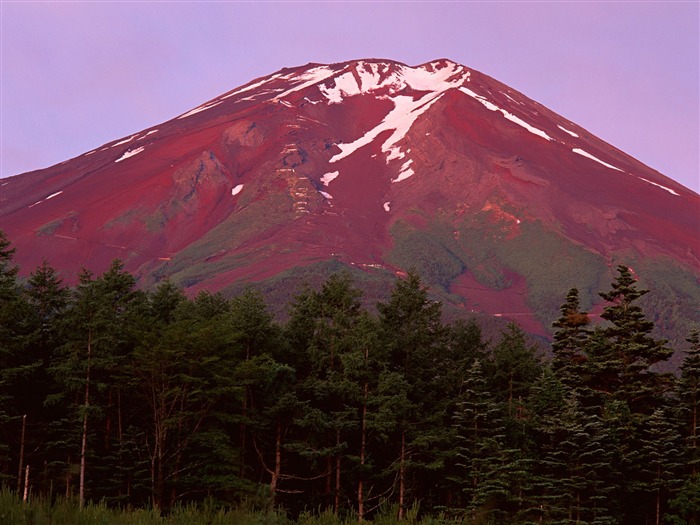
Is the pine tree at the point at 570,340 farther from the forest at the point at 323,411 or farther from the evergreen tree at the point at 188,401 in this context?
the evergreen tree at the point at 188,401

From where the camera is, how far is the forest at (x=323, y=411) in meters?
40.1

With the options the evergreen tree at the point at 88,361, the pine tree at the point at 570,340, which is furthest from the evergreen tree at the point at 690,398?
the evergreen tree at the point at 88,361

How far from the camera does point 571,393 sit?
46812mm

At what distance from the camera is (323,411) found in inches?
1815

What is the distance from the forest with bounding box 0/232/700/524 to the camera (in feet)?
132

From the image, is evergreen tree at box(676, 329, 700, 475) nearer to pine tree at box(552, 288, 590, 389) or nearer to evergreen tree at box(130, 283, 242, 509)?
pine tree at box(552, 288, 590, 389)

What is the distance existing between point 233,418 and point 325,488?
8.18 meters

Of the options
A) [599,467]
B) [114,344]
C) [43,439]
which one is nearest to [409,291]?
[599,467]

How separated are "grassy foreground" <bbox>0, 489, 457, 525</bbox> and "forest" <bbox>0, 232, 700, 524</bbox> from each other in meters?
28.9

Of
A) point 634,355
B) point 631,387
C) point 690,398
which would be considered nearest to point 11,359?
point 631,387

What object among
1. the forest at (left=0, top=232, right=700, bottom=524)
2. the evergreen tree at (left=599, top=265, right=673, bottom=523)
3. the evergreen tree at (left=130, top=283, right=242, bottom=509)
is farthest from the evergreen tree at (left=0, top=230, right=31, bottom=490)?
the evergreen tree at (left=599, top=265, right=673, bottom=523)

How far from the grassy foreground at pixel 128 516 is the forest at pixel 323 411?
1136 inches

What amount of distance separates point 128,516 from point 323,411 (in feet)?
128

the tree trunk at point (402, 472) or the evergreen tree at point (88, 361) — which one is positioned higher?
the evergreen tree at point (88, 361)
